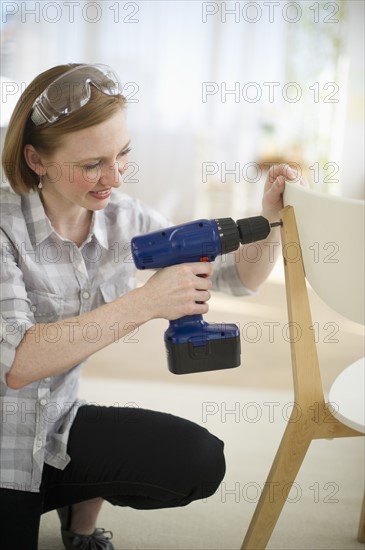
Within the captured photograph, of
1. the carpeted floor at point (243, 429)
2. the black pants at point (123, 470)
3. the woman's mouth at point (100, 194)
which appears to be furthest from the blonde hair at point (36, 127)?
the carpeted floor at point (243, 429)

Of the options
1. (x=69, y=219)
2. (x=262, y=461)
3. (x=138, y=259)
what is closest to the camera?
(x=138, y=259)

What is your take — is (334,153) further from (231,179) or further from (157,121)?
(157,121)

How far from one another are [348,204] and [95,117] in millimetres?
537

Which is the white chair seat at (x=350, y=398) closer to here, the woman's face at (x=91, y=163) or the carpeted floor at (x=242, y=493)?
the carpeted floor at (x=242, y=493)

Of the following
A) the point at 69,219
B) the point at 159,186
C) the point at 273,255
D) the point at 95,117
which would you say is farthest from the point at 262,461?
the point at 159,186

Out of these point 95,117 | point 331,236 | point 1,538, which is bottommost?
point 1,538

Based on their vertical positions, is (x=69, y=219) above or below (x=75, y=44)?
below

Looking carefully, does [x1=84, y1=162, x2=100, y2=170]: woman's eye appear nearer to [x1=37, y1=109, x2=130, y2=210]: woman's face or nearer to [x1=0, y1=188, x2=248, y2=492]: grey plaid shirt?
[x1=37, y1=109, x2=130, y2=210]: woman's face

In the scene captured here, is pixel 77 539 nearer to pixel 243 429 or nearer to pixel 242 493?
pixel 242 493

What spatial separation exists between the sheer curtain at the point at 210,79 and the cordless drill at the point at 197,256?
5.01 meters

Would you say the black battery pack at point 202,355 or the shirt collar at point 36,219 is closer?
the black battery pack at point 202,355

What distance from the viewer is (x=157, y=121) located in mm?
7012

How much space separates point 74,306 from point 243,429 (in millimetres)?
1066

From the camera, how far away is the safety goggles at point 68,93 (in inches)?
60.4
